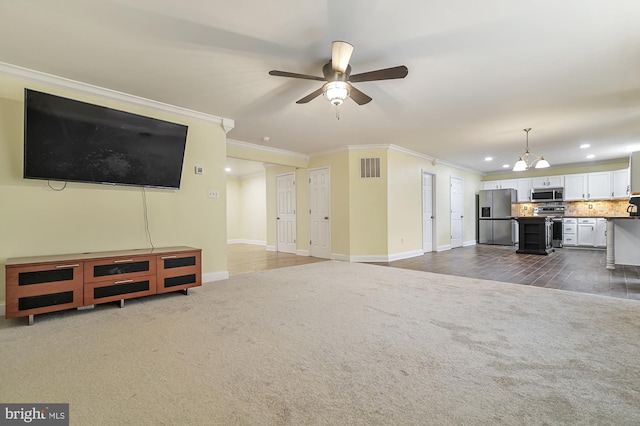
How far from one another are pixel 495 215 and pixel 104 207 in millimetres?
10473

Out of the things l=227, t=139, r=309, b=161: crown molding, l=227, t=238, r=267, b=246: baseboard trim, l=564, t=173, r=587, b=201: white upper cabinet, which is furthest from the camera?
l=227, t=238, r=267, b=246: baseboard trim

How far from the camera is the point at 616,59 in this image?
9.60ft

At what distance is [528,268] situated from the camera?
5398 mm

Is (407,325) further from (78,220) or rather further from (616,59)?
(78,220)

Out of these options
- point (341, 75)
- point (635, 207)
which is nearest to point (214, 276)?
point (341, 75)

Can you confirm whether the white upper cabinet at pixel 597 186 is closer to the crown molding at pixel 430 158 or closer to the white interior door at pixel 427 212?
the crown molding at pixel 430 158

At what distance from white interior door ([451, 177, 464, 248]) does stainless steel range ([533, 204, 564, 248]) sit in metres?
2.41

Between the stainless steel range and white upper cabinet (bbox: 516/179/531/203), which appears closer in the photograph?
the stainless steel range

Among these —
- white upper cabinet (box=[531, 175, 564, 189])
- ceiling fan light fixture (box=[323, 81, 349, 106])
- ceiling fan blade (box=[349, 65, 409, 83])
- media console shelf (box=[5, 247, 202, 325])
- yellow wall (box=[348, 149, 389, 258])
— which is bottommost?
media console shelf (box=[5, 247, 202, 325])

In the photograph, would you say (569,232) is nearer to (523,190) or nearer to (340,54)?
(523,190)

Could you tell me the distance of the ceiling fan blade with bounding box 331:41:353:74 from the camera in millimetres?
2336

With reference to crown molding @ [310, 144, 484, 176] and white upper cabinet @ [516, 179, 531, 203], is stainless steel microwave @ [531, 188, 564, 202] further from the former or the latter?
crown molding @ [310, 144, 484, 176]

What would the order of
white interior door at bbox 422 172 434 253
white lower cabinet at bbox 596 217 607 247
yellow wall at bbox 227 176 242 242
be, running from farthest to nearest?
yellow wall at bbox 227 176 242 242 → white lower cabinet at bbox 596 217 607 247 → white interior door at bbox 422 172 434 253

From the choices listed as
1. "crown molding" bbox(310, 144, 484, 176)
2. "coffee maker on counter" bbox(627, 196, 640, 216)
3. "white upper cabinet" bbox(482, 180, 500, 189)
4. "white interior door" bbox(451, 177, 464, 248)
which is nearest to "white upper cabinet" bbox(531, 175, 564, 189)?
"white upper cabinet" bbox(482, 180, 500, 189)
